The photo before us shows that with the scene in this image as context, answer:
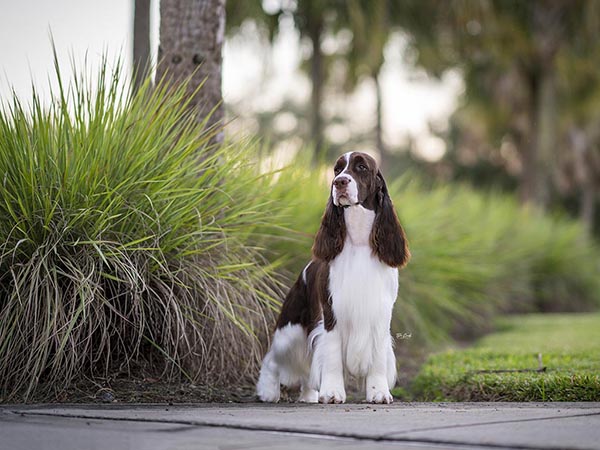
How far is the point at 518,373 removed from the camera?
21.1 feet

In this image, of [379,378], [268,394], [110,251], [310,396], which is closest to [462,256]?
[310,396]

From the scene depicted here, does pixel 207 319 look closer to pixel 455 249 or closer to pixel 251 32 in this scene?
pixel 455 249

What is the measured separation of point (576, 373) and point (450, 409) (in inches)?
68.4

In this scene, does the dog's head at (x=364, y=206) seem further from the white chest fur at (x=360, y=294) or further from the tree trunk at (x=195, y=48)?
the tree trunk at (x=195, y=48)

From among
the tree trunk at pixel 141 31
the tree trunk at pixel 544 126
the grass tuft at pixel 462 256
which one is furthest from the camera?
the tree trunk at pixel 544 126

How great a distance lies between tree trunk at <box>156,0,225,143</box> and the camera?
7176mm

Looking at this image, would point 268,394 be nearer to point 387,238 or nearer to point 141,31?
point 387,238

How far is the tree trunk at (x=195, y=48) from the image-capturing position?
718cm

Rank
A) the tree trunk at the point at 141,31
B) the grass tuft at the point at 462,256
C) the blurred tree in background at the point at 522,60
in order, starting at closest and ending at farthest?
1. the grass tuft at the point at 462,256
2. the tree trunk at the point at 141,31
3. the blurred tree in background at the point at 522,60

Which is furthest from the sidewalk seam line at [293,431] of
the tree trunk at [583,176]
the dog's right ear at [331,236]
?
the tree trunk at [583,176]

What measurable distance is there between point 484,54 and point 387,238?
748 inches

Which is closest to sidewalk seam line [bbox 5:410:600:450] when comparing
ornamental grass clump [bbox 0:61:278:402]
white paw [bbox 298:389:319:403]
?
ornamental grass clump [bbox 0:61:278:402]

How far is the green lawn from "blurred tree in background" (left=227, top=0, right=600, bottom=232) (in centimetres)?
924

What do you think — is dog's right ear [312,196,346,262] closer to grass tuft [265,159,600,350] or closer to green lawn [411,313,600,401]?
grass tuft [265,159,600,350]
